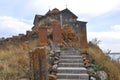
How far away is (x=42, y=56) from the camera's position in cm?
672

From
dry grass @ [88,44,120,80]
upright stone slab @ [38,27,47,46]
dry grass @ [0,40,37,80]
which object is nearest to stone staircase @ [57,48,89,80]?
dry grass @ [88,44,120,80]

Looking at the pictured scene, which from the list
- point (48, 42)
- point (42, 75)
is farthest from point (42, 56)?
point (48, 42)

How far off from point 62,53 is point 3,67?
3977 mm

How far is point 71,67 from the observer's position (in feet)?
39.4

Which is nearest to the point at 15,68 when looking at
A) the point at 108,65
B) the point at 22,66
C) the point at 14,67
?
the point at 14,67

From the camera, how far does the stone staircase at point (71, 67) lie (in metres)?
10.8

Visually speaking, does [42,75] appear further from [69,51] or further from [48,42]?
[48,42]

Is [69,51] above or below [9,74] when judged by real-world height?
above

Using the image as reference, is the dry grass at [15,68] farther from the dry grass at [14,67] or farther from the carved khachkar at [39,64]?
the carved khachkar at [39,64]

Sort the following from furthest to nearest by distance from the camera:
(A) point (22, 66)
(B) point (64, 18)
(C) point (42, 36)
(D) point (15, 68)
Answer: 1. (B) point (64, 18)
2. (C) point (42, 36)
3. (A) point (22, 66)
4. (D) point (15, 68)

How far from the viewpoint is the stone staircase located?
10781 mm

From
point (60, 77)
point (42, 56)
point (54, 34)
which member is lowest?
point (60, 77)

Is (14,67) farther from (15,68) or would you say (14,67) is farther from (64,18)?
(64,18)

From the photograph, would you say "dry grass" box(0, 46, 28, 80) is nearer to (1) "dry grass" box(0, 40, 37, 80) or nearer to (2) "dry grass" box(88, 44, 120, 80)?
(1) "dry grass" box(0, 40, 37, 80)
